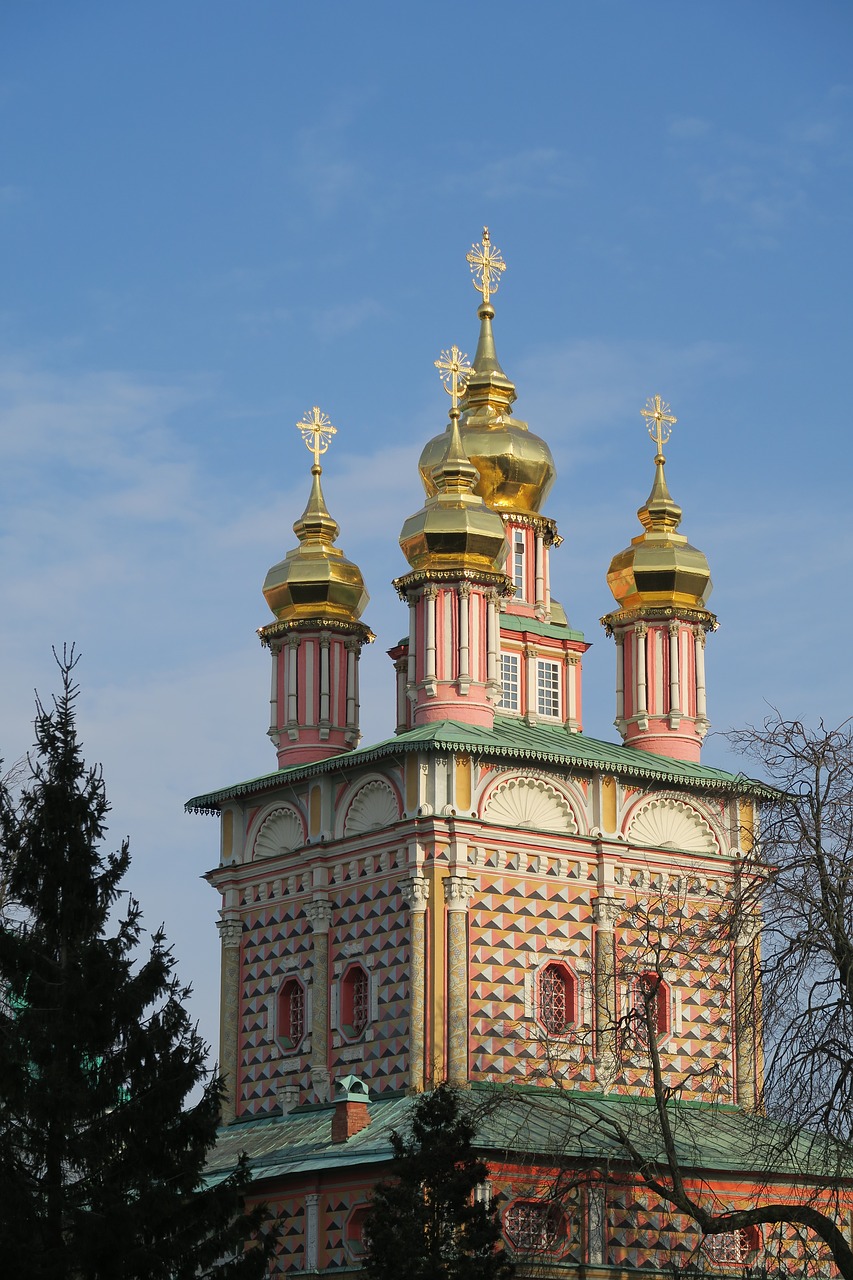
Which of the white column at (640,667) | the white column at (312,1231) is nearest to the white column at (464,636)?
the white column at (640,667)

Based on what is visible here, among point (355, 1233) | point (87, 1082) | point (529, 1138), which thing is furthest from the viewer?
point (355, 1233)

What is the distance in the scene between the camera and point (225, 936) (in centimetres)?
4284

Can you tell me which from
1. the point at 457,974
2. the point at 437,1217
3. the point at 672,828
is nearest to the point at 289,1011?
the point at 457,974

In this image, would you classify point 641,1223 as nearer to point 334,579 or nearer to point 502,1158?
point 502,1158

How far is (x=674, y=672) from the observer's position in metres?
44.4

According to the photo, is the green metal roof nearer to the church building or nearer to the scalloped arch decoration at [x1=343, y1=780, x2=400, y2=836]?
the church building

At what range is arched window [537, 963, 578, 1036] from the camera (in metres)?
39.5

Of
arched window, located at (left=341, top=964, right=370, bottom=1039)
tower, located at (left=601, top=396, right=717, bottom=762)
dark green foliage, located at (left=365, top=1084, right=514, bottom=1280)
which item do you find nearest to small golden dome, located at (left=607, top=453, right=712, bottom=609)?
tower, located at (left=601, top=396, right=717, bottom=762)

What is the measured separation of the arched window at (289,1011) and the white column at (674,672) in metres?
7.76

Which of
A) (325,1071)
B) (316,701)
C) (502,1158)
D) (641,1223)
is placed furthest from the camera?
(316,701)

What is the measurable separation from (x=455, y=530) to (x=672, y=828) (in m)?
5.74

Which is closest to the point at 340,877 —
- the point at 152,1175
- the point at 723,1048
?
the point at 723,1048

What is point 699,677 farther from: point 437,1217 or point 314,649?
point 437,1217

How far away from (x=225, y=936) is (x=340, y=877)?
2.96 m
